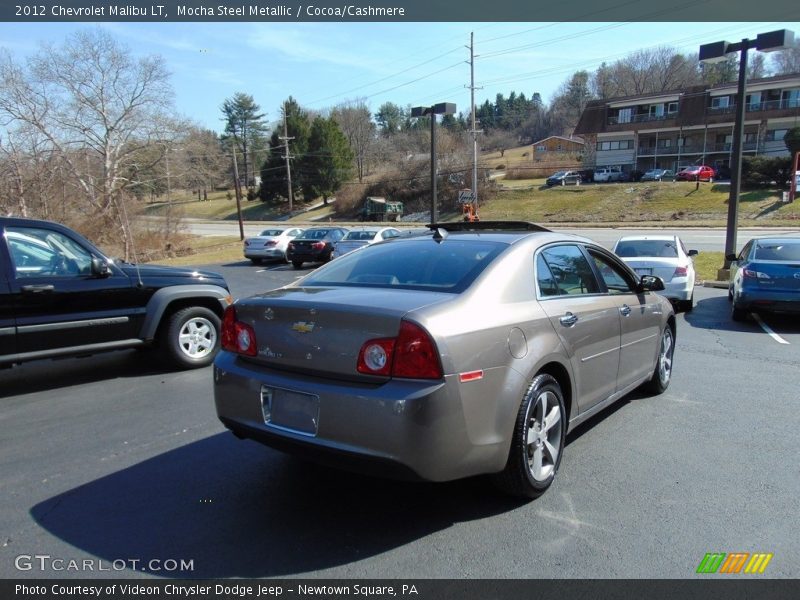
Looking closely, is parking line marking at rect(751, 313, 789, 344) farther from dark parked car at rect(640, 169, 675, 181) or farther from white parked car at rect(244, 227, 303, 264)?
dark parked car at rect(640, 169, 675, 181)

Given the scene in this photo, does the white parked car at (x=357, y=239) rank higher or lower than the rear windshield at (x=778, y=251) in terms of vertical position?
lower

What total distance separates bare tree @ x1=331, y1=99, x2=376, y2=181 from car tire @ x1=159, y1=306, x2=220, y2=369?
95.4 meters

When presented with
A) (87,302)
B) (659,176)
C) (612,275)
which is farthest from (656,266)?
(659,176)

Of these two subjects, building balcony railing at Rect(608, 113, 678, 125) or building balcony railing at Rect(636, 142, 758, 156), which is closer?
building balcony railing at Rect(636, 142, 758, 156)

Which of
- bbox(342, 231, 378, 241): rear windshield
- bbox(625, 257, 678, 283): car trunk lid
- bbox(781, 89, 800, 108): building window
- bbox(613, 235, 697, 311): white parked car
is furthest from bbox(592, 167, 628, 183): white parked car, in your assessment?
bbox(625, 257, 678, 283): car trunk lid

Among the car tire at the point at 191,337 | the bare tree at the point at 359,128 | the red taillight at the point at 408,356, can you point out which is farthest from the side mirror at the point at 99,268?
the bare tree at the point at 359,128

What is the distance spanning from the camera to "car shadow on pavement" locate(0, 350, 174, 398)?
6362 millimetres

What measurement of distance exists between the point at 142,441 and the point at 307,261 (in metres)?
18.3

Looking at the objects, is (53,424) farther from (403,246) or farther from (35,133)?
(35,133)

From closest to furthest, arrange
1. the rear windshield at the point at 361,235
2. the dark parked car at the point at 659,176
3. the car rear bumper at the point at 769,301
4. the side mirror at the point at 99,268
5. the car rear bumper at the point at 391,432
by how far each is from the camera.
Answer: the car rear bumper at the point at 391,432 → the side mirror at the point at 99,268 → the car rear bumper at the point at 769,301 → the rear windshield at the point at 361,235 → the dark parked car at the point at 659,176

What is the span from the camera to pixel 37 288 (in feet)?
19.0

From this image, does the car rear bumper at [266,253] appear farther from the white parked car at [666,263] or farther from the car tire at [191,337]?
the car tire at [191,337]

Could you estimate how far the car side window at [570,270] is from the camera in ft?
13.6

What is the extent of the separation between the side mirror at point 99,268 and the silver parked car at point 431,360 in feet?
10.5
